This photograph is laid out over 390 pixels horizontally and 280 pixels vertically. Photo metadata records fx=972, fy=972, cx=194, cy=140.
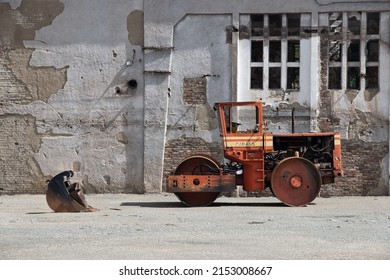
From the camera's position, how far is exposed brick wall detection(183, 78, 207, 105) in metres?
23.0

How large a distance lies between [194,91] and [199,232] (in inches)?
373

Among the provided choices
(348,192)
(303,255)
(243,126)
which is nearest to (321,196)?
(348,192)

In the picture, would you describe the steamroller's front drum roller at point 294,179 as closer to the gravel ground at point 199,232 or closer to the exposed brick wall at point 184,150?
the gravel ground at point 199,232

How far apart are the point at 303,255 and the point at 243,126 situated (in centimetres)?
1160

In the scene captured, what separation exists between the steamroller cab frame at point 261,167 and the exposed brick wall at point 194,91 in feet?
9.29

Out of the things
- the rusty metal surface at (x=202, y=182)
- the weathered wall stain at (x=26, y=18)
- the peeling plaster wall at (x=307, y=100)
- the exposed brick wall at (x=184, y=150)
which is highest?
the weathered wall stain at (x=26, y=18)

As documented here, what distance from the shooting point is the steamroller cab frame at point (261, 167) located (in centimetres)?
1939

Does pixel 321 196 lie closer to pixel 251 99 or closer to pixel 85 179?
pixel 251 99

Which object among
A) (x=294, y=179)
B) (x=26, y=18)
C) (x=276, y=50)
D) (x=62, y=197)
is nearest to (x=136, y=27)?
(x=26, y=18)

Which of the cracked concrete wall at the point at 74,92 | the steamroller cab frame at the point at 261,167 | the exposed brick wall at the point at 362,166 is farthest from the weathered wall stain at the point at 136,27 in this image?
the exposed brick wall at the point at 362,166

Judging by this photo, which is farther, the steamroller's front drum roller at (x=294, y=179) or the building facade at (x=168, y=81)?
the building facade at (x=168, y=81)

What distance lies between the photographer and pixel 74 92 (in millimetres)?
23234

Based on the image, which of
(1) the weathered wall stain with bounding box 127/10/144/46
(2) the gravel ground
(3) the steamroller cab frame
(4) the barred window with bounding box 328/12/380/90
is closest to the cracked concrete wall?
(1) the weathered wall stain with bounding box 127/10/144/46

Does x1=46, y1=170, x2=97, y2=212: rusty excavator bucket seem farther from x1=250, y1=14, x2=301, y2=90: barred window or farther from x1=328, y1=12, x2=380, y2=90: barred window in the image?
x1=328, y1=12, x2=380, y2=90: barred window
